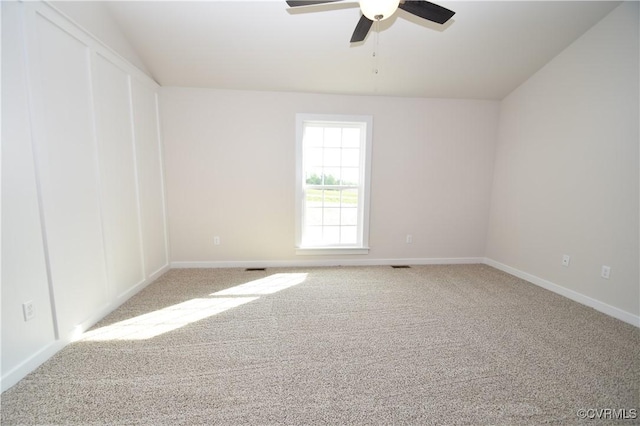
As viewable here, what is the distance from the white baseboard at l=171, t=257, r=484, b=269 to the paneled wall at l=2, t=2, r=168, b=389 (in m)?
0.85

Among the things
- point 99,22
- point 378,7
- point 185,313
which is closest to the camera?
point 378,7

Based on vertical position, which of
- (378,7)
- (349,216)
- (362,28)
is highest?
(362,28)

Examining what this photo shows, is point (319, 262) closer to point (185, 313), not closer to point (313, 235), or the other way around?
point (313, 235)

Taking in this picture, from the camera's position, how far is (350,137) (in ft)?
11.6

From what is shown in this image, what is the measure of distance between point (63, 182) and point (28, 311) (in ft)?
2.83

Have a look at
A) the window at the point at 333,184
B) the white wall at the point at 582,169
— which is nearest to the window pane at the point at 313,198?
the window at the point at 333,184

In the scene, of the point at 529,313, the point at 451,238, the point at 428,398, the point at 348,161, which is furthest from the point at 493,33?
the point at 428,398

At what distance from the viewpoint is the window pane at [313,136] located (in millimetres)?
3455

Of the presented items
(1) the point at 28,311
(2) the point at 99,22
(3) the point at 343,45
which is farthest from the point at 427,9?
(1) the point at 28,311

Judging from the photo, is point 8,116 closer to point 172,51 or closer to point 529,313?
point 172,51

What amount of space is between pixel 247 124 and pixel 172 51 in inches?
41.2

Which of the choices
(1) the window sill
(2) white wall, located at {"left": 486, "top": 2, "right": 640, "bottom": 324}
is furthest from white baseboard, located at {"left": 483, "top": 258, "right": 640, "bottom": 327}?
(1) the window sill

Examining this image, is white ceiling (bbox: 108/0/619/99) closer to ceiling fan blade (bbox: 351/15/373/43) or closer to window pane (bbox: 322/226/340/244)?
ceiling fan blade (bbox: 351/15/373/43)

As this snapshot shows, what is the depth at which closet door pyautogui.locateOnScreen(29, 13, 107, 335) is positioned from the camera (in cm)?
162
